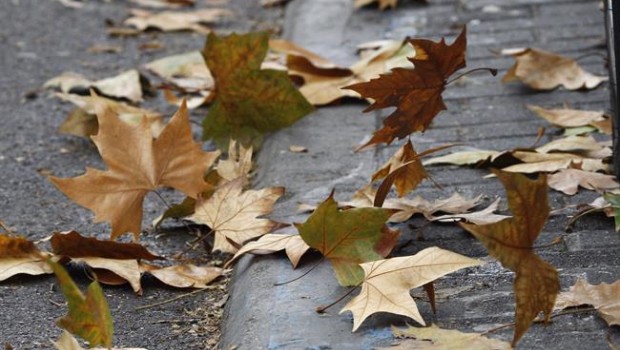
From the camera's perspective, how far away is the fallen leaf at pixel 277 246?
76.4 inches

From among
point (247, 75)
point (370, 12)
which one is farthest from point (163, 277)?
point (370, 12)

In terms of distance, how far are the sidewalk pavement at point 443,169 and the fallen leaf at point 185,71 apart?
0.38 metres

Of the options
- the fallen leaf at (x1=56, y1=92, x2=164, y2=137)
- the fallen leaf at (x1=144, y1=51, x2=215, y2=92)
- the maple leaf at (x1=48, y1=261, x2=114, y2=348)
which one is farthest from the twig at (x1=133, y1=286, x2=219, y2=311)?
the fallen leaf at (x1=144, y1=51, x2=215, y2=92)

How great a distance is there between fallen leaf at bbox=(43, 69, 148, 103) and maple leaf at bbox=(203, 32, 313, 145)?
1.63 ft

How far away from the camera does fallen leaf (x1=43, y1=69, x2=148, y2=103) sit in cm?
313

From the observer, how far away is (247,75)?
2.64 meters

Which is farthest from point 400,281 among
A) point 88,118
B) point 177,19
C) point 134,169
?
point 177,19

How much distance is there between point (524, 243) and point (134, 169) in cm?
91

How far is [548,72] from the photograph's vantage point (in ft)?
9.81

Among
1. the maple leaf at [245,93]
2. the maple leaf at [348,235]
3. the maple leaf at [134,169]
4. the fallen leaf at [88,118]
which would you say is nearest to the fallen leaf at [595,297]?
the maple leaf at [348,235]

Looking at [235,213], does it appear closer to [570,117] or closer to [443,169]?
[443,169]

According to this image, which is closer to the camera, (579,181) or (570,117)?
(579,181)

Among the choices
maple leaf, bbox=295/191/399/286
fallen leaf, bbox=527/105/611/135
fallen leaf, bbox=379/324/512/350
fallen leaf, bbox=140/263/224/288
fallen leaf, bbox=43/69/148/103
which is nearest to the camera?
fallen leaf, bbox=379/324/512/350

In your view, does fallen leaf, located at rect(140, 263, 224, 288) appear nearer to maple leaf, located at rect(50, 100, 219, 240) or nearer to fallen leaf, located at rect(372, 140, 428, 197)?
maple leaf, located at rect(50, 100, 219, 240)
